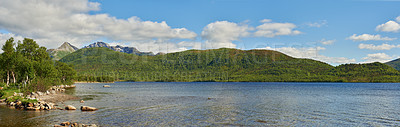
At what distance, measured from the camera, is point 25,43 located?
79.2 meters

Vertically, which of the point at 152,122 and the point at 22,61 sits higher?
the point at 22,61

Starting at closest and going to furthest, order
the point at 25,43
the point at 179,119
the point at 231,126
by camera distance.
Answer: the point at 231,126
the point at 179,119
the point at 25,43

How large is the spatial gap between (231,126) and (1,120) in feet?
96.2

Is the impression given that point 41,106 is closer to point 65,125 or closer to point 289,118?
point 65,125

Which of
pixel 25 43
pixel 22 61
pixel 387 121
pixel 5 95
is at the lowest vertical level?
pixel 387 121

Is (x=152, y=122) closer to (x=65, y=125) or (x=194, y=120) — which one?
(x=194, y=120)

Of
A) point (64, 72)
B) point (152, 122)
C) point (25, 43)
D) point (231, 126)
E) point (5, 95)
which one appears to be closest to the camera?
point (231, 126)

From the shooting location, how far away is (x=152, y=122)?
33.0 m

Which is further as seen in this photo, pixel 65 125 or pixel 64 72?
pixel 64 72

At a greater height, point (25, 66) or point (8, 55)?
point (8, 55)

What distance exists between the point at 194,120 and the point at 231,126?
6.30 m

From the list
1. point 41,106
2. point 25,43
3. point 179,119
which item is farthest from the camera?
point 25,43

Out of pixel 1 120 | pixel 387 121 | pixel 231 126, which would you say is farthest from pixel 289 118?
pixel 1 120

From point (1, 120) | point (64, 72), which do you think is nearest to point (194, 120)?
point (1, 120)
